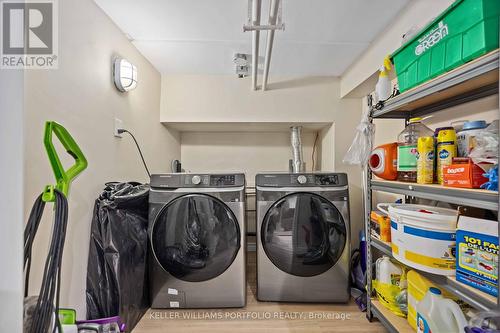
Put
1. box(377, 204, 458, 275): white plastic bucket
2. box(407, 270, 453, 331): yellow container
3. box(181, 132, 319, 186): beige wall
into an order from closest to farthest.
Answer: box(377, 204, 458, 275): white plastic bucket, box(407, 270, 453, 331): yellow container, box(181, 132, 319, 186): beige wall

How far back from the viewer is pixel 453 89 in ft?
3.26

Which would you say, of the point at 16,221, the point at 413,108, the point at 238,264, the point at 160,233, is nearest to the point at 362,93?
the point at 413,108

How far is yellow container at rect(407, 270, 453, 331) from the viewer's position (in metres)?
1.04

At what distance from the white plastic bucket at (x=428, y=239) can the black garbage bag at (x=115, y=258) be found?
1467 mm

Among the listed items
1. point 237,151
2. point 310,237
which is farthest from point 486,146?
point 237,151

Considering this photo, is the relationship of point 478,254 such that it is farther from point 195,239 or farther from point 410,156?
point 195,239

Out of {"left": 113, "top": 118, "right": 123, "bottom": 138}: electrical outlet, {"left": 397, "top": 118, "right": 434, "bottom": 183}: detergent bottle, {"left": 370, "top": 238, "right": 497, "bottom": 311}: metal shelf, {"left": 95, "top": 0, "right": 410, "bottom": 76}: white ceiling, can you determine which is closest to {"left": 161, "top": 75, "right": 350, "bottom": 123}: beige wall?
{"left": 95, "top": 0, "right": 410, "bottom": 76}: white ceiling

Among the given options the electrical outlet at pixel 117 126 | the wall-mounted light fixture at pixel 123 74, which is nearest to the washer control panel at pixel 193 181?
the electrical outlet at pixel 117 126

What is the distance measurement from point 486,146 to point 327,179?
2.88ft

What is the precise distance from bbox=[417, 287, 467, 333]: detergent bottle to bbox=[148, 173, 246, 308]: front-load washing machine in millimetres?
1003

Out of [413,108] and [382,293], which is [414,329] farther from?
[413,108]

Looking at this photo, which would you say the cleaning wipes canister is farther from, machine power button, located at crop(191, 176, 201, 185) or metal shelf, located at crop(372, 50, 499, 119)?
machine power button, located at crop(191, 176, 201, 185)

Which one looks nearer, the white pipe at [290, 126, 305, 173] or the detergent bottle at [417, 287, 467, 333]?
the detergent bottle at [417, 287, 467, 333]

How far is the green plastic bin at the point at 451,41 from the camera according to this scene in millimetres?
707
